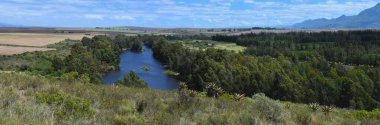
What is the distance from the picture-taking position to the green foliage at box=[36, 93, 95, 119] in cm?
991

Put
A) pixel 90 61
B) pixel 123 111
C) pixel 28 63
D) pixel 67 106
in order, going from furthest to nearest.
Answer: pixel 90 61
pixel 28 63
pixel 123 111
pixel 67 106

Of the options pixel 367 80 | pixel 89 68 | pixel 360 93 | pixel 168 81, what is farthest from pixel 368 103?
pixel 89 68

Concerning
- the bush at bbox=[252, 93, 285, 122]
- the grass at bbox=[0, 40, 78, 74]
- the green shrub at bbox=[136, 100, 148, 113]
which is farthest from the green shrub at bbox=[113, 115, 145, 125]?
the grass at bbox=[0, 40, 78, 74]

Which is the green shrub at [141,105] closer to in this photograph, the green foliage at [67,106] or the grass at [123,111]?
the grass at [123,111]

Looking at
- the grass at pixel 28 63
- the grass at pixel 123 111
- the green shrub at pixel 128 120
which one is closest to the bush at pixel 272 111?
the grass at pixel 123 111

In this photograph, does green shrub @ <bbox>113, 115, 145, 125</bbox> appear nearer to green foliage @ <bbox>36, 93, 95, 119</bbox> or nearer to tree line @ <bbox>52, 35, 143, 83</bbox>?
green foliage @ <bbox>36, 93, 95, 119</bbox>

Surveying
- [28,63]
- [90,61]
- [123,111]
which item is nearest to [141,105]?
[123,111]

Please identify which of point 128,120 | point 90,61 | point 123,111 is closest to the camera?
point 128,120

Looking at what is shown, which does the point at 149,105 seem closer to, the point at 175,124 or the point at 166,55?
the point at 175,124

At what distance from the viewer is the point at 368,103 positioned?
233ft

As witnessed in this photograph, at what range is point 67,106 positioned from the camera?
1069 cm

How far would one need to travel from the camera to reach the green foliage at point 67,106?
390 inches

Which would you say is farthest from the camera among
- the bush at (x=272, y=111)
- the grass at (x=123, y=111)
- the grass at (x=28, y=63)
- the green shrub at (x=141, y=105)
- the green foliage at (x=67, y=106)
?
the grass at (x=28, y=63)

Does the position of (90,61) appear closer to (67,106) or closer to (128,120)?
(67,106)
